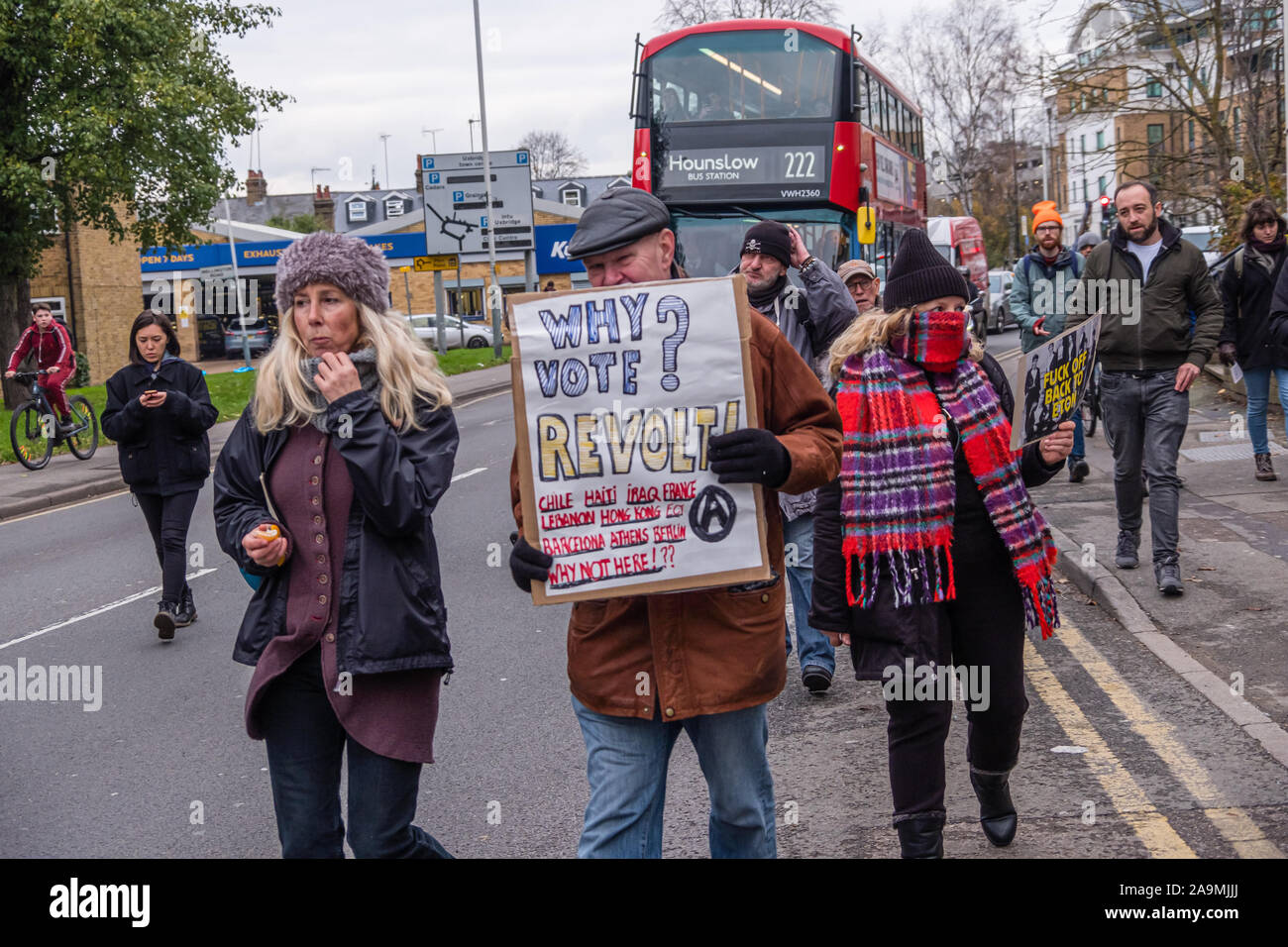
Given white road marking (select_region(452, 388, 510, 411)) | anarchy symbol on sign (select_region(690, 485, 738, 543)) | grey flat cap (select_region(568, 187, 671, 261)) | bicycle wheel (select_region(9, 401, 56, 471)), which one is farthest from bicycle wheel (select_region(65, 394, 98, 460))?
anarchy symbol on sign (select_region(690, 485, 738, 543))

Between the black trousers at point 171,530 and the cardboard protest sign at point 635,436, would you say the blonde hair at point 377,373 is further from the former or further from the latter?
the black trousers at point 171,530

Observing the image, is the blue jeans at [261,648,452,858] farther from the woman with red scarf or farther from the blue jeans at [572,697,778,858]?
the woman with red scarf

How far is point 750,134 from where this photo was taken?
1606 centimetres

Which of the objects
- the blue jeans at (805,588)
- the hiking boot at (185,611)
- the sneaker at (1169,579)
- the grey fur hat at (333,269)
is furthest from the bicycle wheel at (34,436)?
the grey fur hat at (333,269)

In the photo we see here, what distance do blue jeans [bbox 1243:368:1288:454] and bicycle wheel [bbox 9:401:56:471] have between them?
44.5 ft

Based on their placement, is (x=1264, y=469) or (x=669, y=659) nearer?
(x=669, y=659)

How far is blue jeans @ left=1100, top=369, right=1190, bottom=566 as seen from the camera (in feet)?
24.5

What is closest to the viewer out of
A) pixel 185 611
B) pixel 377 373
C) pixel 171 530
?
pixel 377 373

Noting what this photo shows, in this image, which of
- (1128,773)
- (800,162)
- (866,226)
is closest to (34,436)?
(800,162)

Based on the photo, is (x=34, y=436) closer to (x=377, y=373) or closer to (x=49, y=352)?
(x=49, y=352)

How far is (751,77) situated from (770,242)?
10.8 metres

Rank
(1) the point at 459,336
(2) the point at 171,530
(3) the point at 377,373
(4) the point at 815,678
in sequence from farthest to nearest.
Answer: (1) the point at 459,336 < (2) the point at 171,530 < (4) the point at 815,678 < (3) the point at 377,373
